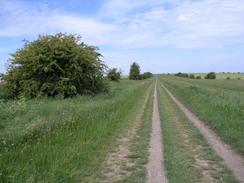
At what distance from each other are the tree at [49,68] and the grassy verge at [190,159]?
33.1 feet

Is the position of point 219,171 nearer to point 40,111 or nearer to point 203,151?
point 203,151

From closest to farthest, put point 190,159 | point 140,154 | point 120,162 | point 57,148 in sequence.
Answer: point 120,162, point 190,159, point 57,148, point 140,154

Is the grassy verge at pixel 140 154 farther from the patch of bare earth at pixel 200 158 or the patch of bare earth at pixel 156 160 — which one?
the patch of bare earth at pixel 200 158

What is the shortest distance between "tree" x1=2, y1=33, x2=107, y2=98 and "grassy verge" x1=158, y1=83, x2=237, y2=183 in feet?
33.1

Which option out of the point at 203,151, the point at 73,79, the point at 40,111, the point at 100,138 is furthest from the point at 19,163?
the point at 73,79

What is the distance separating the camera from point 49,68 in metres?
14.9

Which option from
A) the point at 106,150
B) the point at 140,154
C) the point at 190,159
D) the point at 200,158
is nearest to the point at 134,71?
the point at 106,150

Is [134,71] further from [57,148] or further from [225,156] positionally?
[57,148]

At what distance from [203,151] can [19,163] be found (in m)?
4.72

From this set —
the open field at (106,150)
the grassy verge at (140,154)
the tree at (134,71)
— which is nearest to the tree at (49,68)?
the open field at (106,150)

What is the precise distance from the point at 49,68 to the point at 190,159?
41.0ft

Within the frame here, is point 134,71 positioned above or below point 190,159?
above

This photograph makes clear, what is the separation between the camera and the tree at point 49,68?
15.2 metres

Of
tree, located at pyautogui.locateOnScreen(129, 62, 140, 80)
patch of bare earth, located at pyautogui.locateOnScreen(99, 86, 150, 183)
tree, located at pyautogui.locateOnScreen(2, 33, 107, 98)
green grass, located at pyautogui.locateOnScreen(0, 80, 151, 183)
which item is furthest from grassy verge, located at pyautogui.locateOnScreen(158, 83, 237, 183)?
tree, located at pyautogui.locateOnScreen(129, 62, 140, 80)
